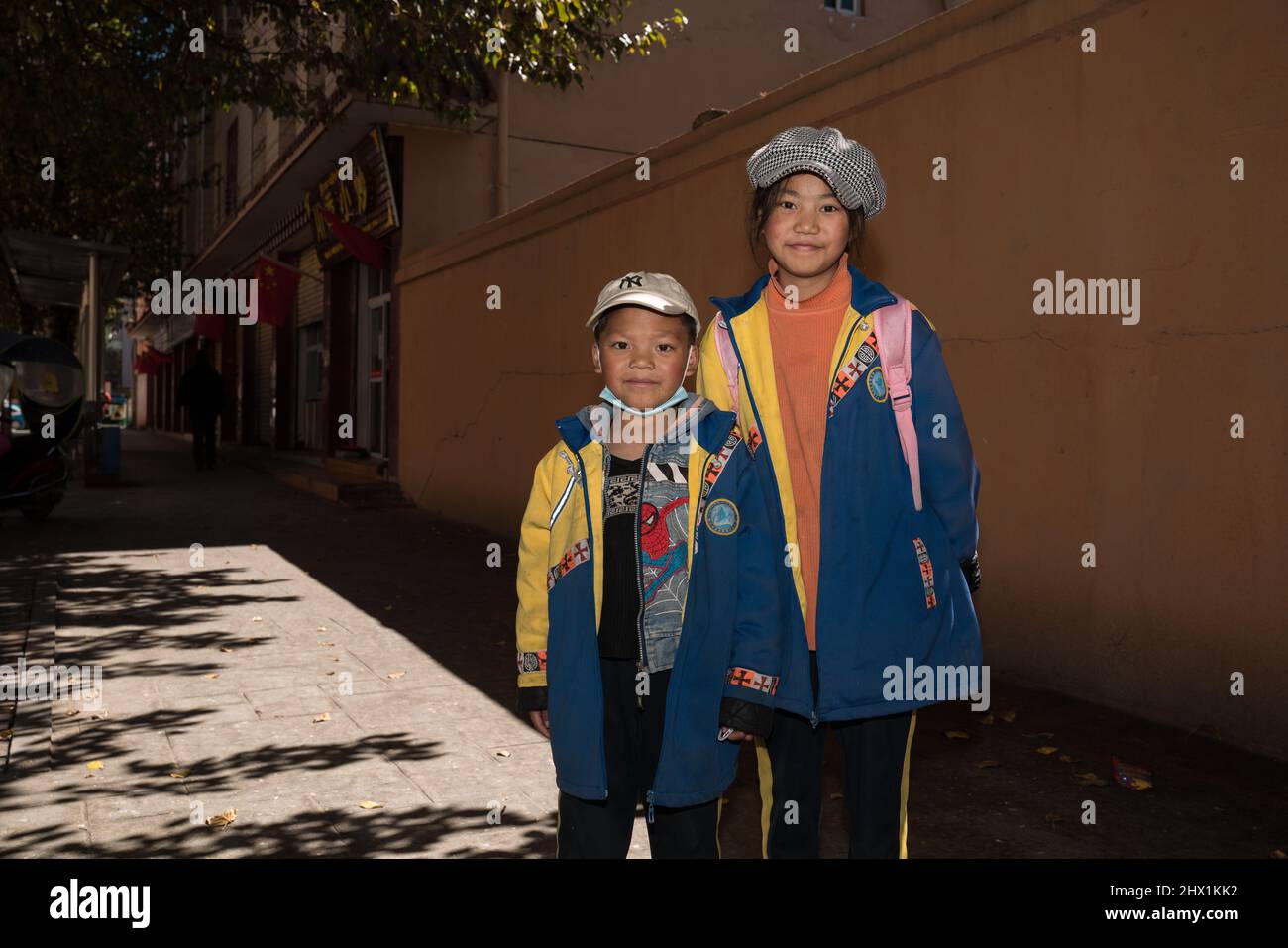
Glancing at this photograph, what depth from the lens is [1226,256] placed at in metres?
4.55

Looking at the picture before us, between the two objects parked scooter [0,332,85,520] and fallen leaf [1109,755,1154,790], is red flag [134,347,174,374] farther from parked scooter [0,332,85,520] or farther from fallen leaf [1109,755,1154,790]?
fallen leaf [1109,755,1154,790]

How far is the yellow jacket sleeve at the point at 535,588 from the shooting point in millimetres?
2527

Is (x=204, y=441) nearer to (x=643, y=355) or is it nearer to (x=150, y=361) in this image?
(x=643, y=355)

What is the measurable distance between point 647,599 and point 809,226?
0.92 m

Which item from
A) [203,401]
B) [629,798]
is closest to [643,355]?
[629,798]

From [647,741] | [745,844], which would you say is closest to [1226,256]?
[745,844]

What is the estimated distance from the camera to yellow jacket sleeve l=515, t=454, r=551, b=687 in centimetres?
253

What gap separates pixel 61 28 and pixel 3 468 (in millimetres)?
4239

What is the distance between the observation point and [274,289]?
62.4ft

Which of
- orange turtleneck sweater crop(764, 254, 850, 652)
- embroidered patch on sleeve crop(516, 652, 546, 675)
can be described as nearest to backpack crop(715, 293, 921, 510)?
orange turtleneck sweater crop(764, 254, 850, 652)

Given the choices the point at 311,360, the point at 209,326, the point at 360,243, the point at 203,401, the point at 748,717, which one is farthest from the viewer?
the point at 209,326

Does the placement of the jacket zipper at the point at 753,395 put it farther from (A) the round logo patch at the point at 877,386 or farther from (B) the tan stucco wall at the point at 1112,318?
(B) the tan stucco wall at the point at 1112,318

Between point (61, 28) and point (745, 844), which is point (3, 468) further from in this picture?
point (745, 844)

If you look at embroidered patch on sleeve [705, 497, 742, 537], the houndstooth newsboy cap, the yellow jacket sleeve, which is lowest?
the yellow jacket sleeve
